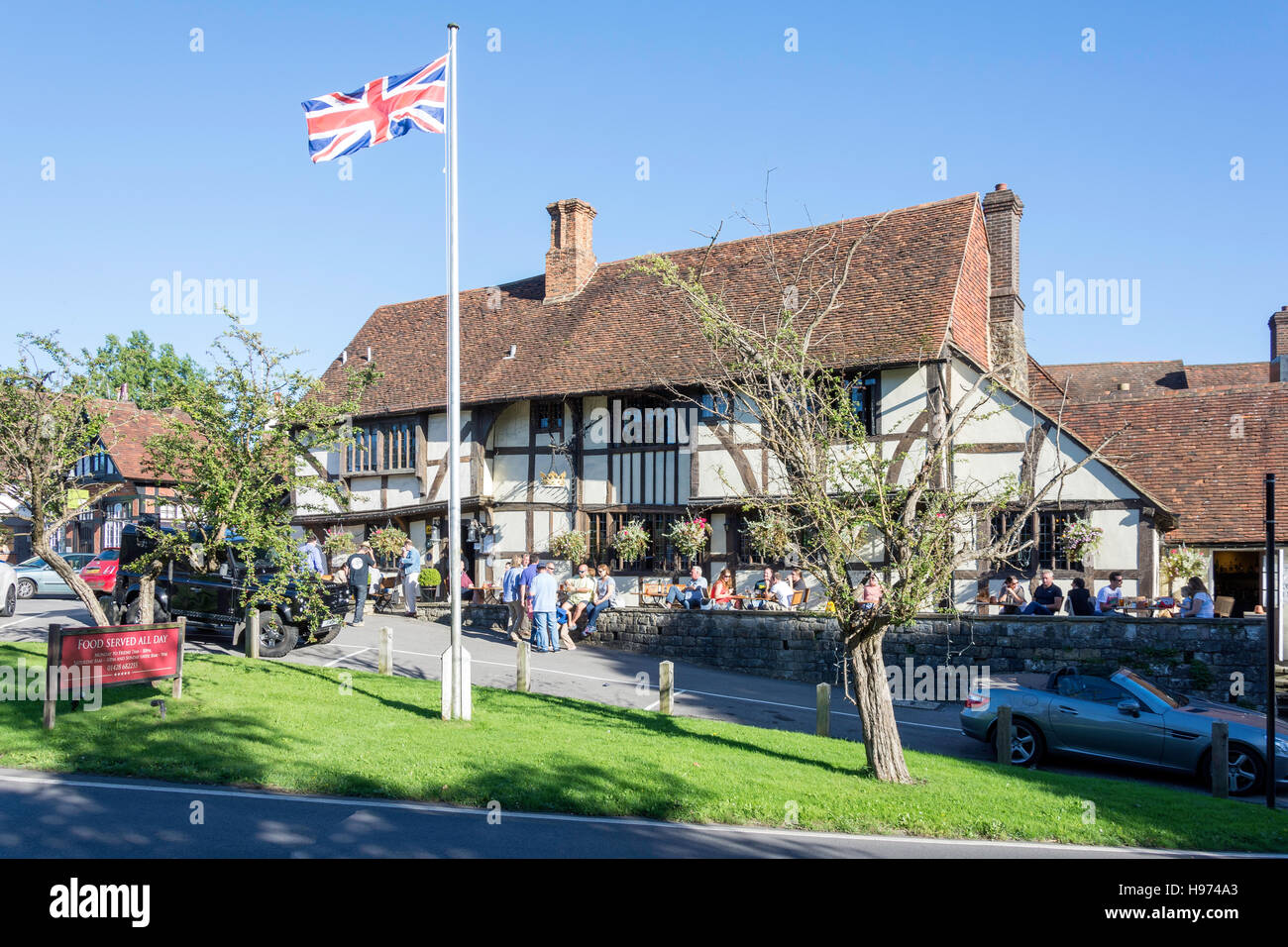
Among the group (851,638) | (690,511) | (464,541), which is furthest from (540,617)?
(851,638)

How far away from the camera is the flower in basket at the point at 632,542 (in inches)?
894

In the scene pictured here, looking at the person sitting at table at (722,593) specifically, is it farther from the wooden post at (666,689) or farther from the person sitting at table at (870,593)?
the person sitting at table at (870,593)

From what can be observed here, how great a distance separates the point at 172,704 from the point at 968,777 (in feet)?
30.8

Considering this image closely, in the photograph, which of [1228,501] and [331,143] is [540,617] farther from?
[1228,501]

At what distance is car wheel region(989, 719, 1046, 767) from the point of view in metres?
13.2

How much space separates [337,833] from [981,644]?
12805 millimetres

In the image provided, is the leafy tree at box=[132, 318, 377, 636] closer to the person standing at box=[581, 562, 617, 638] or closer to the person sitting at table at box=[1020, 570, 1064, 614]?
the person standing at box=[581, 562, 617, 638]

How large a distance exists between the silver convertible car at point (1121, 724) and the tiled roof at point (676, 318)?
828 cm

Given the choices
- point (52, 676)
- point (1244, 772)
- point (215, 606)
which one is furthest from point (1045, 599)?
point (52, 676)

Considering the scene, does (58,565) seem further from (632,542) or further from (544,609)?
(632,542)

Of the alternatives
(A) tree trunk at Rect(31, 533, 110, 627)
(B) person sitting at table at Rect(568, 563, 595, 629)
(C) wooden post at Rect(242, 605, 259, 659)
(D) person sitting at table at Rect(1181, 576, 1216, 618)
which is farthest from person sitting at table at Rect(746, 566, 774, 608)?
(A) tree trunk at Rect(31, 533, 110, 627)

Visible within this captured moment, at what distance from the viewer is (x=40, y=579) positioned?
2706 centimetres

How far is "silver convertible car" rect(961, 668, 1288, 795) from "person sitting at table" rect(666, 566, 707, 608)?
7.59 metres

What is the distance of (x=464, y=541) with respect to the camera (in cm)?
2658
